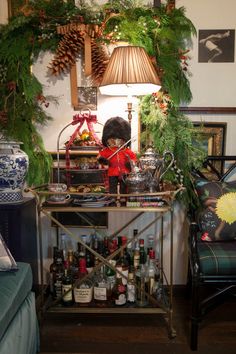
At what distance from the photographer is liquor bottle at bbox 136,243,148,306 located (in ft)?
6.08

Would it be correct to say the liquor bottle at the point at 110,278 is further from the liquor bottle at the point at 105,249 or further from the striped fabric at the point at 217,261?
the striped fabric at the point at 217,261

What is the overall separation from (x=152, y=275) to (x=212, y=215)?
0.52 m

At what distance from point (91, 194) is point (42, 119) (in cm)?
74

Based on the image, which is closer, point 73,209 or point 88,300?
point 73,209

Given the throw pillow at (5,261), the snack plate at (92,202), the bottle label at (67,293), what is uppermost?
the snack plate at (92,202)

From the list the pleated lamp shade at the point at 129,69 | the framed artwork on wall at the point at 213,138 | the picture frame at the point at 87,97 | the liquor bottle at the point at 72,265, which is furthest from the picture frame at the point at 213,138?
the liquor bottle at the point at 72,265

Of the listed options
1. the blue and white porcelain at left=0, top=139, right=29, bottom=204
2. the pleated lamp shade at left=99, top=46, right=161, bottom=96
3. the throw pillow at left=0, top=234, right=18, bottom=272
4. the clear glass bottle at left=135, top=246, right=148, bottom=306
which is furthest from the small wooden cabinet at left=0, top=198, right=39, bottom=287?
the pleated lamp shade at left=99, top=46, right=161, bottom=96

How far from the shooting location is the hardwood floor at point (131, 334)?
1.67m

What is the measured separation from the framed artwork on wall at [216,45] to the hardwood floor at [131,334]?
1.66 meters

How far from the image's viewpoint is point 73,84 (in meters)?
2.10

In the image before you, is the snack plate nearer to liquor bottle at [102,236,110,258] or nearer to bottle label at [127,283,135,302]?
liquor bottle at [102,236,110,258]

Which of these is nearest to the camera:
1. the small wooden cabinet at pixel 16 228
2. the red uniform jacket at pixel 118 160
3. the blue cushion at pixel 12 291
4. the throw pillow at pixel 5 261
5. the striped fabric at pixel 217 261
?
the blue cushion at pixel 12 291

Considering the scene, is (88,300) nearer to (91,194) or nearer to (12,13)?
(91,194)

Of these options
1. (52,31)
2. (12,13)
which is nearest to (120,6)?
(52,31)
